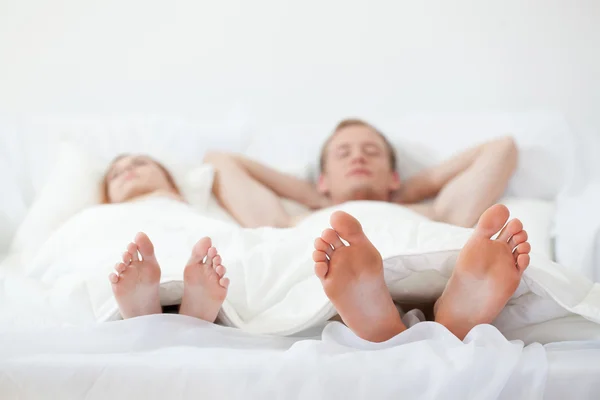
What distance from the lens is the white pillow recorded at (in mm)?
1604

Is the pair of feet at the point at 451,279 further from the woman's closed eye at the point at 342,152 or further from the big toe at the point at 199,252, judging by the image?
the woman's closed eye at the point at 342,152

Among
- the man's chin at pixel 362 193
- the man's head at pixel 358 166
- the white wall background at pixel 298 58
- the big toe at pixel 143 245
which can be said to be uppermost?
Result: the white wall background at pixel 298 58

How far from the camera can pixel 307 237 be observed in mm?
1220

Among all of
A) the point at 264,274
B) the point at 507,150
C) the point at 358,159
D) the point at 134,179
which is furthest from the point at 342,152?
the point at 264,274

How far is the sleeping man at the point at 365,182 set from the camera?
159cm

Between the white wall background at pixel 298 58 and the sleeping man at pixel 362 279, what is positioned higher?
the white wall background at pixel 298 58

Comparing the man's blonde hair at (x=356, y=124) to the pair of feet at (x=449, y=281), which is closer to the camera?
the pair of feet at (x=449, y=281)

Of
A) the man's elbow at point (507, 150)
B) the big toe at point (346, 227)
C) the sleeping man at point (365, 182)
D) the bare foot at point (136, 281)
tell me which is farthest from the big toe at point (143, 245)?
the man's elbow at point (507, 150)

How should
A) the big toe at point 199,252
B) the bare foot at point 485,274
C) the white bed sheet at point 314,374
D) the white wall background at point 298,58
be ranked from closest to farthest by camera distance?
the white bed sheet at point 314,374
the bare foot at point 485,274
the big toe at point 199,252
the white wall background at point 298,58

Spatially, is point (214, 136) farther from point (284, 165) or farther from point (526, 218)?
point (526, 218)

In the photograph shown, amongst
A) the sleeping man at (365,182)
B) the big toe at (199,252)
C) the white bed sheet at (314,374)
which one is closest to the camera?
the white bed sheet at (314,374)

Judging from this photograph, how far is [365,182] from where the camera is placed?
64.5 inches

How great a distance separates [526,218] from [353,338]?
72 centimetres

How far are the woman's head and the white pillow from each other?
0.03 m
